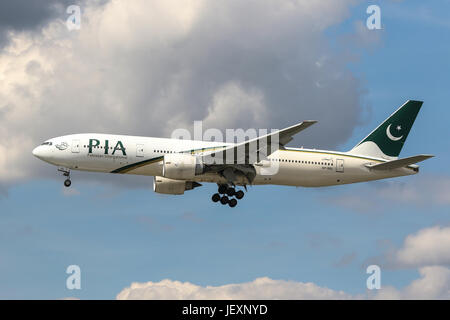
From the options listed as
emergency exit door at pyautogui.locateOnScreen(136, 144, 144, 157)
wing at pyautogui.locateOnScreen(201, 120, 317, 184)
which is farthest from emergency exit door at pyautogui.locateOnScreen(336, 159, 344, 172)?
emergency exit door at pyautogui.locateOnScreen(136, 144, 144, 157)

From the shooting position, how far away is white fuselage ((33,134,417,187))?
48.0m

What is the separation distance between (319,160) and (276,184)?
333 centimetres

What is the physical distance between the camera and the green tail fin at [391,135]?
54469 mm

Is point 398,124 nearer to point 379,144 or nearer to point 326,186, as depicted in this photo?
point 379,144

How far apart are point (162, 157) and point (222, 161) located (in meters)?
3.85

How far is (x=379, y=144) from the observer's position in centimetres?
5472

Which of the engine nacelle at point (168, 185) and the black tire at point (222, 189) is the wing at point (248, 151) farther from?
the engine nacelle at point (168, 185)

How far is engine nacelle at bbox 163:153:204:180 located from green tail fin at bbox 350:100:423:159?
12.8m

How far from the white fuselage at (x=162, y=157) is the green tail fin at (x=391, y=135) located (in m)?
2.06

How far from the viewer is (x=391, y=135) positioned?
181 ft

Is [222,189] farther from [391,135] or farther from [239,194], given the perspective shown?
[391,135]

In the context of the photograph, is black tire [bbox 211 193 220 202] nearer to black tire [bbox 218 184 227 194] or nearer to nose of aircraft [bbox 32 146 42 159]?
black tire [bbox 218 184 227 194]

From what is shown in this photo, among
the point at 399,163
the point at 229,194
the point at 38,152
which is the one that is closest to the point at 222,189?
the point at 229,194

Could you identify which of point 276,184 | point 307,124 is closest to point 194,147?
point 276,184
